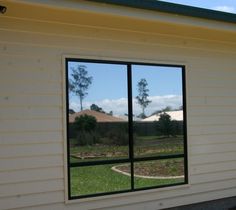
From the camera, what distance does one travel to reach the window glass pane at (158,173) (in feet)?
19.9

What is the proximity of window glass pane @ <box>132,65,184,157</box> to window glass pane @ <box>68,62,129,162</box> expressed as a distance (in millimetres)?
226

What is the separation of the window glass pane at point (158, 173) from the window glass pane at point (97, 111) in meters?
0.36

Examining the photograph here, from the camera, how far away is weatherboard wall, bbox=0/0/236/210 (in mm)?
5082

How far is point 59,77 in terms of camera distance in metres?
5.46

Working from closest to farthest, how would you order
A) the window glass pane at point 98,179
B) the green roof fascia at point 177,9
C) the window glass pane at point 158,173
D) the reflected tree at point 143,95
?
the green roof fascia at point 177,9 → the window glass pane at point 98,179 → the window glass pane at point 158,173 → the reflected tree at point 143,95

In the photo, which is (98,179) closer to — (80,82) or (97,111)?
(97,111)

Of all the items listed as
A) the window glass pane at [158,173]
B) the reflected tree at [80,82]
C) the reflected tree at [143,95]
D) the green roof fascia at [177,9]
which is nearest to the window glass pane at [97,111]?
the reflected tree at [80,82]

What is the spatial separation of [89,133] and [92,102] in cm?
42

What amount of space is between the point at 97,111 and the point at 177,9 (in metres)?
1.71

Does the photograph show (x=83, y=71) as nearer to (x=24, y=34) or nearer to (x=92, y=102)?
(x=92, y=102)

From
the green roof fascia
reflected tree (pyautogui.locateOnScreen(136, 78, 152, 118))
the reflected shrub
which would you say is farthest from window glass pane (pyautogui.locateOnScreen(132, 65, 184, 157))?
the green roof fascia

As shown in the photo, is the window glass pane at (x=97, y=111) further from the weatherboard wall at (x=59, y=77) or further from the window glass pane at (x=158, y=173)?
the window glass pane at (x=158, y=173)

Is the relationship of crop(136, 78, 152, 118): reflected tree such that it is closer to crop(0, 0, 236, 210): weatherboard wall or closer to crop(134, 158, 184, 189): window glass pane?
crop(0, 0, 236, 210): weatherboard wall

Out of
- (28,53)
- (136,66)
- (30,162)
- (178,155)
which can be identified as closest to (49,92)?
(28,53)
